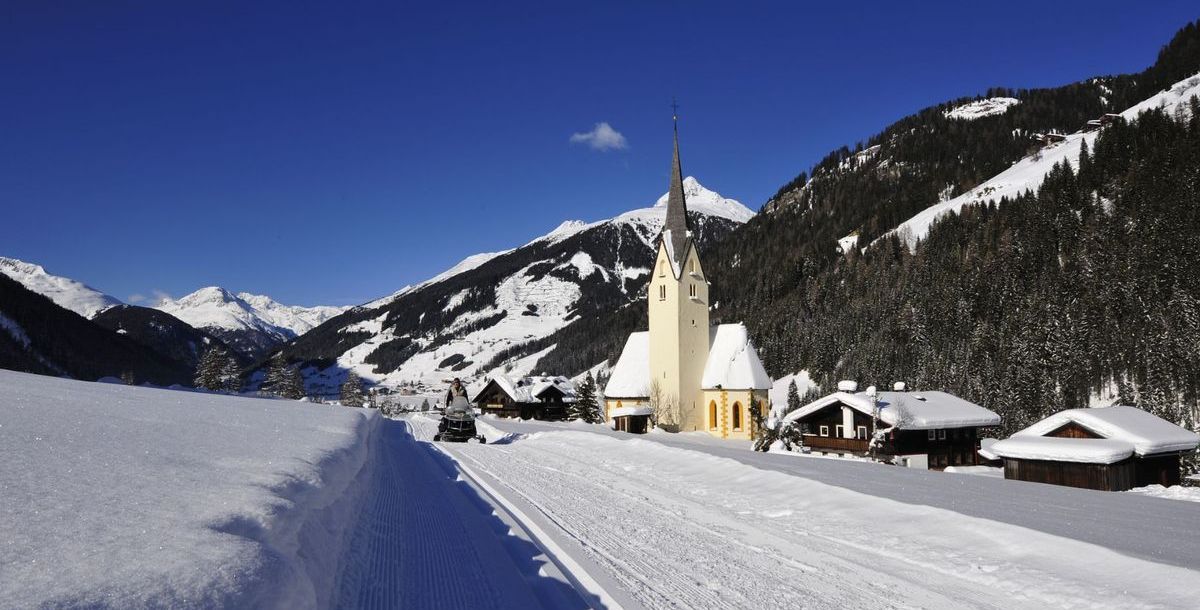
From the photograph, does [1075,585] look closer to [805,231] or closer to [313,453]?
[313,453]

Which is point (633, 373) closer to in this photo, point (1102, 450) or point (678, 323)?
point (678, 323)

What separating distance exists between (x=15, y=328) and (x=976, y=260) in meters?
158

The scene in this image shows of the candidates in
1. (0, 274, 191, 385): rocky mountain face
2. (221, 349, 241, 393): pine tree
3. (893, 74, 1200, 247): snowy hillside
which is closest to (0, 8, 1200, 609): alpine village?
(221, 349, 241, 393): pine tree

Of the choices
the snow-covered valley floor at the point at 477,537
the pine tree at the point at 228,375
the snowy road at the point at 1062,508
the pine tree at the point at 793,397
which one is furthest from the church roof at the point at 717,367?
the pine tree at the point at 228,375

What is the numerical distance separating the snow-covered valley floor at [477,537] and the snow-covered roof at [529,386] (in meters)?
58.9

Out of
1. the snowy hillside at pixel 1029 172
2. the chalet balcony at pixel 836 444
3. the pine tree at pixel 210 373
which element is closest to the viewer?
the chalet balcony at pixel 836 444

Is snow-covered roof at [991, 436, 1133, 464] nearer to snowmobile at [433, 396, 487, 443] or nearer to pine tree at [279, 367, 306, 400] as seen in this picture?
snowmobile at [433, 396, 487, 443]

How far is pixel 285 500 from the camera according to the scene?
654cm

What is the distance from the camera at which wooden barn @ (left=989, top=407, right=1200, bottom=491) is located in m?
26.4

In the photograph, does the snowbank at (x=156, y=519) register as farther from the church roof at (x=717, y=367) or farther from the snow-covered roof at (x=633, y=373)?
the snow-covered roof at (x=633, y=373)

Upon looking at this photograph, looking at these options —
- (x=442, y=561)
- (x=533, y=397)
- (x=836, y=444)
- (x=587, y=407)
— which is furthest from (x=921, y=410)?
(x=533, y=397)

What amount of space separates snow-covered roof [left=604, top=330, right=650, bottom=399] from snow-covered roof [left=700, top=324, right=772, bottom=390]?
473 cm

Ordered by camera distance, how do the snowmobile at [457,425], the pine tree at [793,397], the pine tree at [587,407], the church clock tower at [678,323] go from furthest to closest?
the pine tree at [793,397], the pine tree at [587,407], the church clock tower at [678,323], the snowmobile at [457,425]

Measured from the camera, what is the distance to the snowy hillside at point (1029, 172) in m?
123
